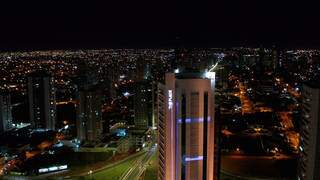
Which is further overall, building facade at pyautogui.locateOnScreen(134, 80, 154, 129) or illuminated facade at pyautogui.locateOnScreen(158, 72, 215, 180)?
building facade at pyautogui.locateOnScreen(134, 80, 154, 129)

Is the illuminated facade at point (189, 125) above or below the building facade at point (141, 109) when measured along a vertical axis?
above

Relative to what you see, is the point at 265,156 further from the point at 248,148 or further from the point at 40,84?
the point at 40,84

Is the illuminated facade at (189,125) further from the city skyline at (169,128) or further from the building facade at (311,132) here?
the building facade at (311,132)

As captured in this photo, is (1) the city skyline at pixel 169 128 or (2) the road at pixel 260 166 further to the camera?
(2) the road at pixel 260 166

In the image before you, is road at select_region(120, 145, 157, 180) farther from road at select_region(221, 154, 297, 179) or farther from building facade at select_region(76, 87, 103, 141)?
building facade at select_region(76, 87, 103, 141)

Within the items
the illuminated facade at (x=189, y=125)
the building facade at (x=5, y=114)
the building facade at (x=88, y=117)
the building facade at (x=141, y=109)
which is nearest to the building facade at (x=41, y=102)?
the building facade at (x=5, y=114)

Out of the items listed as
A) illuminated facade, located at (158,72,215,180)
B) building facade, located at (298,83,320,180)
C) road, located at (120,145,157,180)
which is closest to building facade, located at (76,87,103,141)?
road, located at (120,145,157,180)
